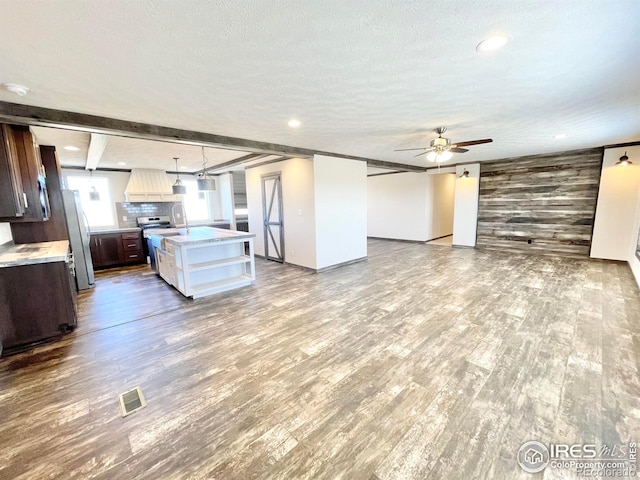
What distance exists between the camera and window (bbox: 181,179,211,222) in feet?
29.2

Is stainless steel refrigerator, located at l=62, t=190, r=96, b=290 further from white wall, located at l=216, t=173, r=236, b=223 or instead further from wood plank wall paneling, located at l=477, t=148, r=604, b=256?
wood plank wall paneling, located at l=477, t=148, r=604, b=256

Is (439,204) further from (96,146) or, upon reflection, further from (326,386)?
(96,146)

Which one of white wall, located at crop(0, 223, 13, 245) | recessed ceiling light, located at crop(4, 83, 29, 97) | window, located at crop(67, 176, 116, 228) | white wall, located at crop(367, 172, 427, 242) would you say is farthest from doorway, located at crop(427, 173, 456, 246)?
window, located at crop(67, 176, 116, 228)

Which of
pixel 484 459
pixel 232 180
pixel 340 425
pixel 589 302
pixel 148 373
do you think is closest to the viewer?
pixel 484 459

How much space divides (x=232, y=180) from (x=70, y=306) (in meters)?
6.41

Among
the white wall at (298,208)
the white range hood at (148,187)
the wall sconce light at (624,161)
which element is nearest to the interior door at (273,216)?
the white wall at (298,208)

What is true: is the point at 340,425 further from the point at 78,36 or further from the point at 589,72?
the point at 589,72

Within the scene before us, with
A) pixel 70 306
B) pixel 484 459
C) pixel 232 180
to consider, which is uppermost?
pixel 232 180

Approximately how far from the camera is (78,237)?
179 inches

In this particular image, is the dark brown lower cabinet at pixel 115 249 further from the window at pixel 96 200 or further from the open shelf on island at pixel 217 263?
the open shelf on island at pixel 217 263

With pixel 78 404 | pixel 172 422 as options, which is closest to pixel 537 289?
pixel 172 422

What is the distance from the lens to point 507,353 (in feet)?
8.48

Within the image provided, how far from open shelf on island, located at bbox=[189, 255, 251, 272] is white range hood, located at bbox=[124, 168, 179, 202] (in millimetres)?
4350

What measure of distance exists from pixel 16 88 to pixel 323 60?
2630mm
